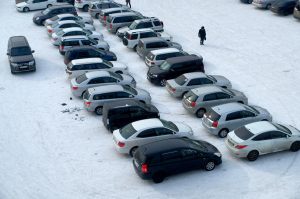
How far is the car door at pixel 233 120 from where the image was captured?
59.1ft

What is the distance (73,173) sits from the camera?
15742 millimetres

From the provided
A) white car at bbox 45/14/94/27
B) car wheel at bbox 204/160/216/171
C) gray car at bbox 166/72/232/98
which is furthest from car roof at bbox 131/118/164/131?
white car at bbox 45/14/94/27

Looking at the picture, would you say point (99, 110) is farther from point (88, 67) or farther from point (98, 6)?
point (98, 6)

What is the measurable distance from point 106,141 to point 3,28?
853 inches

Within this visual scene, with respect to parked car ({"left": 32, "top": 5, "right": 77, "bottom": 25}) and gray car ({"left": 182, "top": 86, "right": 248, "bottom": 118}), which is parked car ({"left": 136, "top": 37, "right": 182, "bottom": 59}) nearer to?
gray car ({"left": 182, "top": 86, "right": 248, "bottom": 118})

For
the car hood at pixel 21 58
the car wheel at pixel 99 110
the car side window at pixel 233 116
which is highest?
the car side window at pixel 233 116

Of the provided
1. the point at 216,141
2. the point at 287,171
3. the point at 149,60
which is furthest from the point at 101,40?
the point at 287,171

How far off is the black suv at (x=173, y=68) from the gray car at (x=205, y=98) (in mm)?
3356

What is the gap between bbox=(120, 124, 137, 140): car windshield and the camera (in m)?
16.6

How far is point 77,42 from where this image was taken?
27.8 meters

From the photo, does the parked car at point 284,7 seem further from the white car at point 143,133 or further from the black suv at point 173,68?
the white car at point 143,133

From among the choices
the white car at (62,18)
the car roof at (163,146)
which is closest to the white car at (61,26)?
the white car at (62,18)

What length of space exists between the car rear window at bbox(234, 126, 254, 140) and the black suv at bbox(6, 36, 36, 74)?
1458cm

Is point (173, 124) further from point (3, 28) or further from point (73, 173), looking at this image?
point (3, 28)
